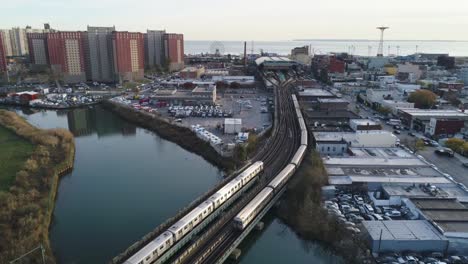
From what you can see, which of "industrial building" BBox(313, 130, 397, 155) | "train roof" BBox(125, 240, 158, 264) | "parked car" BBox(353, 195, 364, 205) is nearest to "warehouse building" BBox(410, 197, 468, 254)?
"parked car" BBox(353, 195, 364, 205)

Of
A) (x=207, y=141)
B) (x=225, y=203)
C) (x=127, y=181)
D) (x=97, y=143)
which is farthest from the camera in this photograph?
(x=97, y=143)

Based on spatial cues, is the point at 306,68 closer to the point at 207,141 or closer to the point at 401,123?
the point at 401,123

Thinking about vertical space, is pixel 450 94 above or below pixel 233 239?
above

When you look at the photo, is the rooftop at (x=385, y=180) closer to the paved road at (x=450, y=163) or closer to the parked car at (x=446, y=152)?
the paved road at (x=450, y=163)

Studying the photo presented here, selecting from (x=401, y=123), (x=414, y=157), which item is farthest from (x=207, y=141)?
(x=401, y=123)

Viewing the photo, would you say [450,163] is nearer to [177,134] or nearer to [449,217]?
[449,217]

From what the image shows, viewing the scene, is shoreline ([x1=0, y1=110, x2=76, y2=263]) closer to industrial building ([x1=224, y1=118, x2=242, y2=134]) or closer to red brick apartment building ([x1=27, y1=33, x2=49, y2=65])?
→ industrial building ([x1=224, y1=118, x2=242, y2=134])
